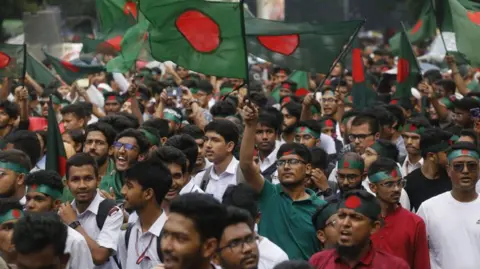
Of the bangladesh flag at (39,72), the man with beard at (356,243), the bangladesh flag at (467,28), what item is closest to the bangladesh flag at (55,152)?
the man with beard at (356,243)

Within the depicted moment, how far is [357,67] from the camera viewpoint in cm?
1648

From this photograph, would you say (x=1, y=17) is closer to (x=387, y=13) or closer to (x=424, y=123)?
(x=387, y=13)

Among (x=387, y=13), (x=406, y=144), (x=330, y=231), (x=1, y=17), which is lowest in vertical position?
(x=387, y=13)

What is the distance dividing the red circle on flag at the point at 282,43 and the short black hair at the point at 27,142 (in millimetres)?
2216

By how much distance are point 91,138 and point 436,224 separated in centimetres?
314

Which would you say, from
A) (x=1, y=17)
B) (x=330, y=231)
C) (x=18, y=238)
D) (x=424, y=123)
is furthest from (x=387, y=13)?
(x=18, y=238)

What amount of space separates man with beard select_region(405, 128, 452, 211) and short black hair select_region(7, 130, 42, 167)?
327 centimetres

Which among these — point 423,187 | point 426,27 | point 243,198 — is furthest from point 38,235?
point 426,27

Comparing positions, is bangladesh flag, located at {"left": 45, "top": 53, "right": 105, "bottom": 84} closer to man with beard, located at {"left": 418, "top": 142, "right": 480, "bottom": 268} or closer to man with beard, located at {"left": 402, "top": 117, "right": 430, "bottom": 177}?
man with beard, located at {"left": 402, "top": 117, "right": 430, "bottom": 177}

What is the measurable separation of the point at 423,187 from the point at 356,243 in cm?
310

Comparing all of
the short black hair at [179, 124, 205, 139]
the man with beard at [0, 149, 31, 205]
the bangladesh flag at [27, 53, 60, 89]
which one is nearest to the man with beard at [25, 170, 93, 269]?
the man with beard at [0, 149, 31, 205]

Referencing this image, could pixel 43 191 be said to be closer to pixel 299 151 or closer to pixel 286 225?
pixel 286 225

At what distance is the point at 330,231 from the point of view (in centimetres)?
768

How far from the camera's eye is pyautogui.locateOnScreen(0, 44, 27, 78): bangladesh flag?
13734 mm
